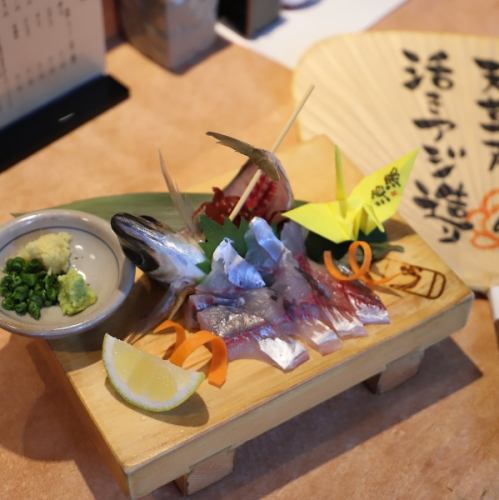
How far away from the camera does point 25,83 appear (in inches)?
61.8

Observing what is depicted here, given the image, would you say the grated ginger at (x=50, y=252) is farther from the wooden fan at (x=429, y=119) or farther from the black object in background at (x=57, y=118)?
the wooden fan at (x=429, y=119)

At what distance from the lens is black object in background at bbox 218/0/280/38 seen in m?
→ 1.91

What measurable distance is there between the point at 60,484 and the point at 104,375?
8.3 inches

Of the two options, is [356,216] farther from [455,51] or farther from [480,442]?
[455,51]

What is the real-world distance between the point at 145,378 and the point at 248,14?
1202mm

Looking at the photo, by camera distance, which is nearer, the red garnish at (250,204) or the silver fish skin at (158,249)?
the silver fish skin at (158,249)

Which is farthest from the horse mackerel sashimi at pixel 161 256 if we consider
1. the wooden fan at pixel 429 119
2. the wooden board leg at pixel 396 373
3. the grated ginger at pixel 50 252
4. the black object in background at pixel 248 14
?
the black object in background at pixel 248 14

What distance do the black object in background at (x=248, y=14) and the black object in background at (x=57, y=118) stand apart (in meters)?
0.39

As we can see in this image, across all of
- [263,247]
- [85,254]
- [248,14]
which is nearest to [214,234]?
[263,247]

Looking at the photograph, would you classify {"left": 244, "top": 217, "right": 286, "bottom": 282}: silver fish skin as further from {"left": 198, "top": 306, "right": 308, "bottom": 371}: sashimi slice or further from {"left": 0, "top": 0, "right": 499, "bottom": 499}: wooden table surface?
{"left": 0, "top": 0, "right": 499, "bottom": 499}: wooden table surface

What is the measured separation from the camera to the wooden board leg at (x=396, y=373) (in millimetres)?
1215

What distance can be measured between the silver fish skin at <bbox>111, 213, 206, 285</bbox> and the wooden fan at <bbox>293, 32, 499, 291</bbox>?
57cm

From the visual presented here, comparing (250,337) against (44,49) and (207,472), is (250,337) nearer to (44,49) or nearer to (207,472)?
(207,472)

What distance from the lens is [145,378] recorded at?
100 cm
